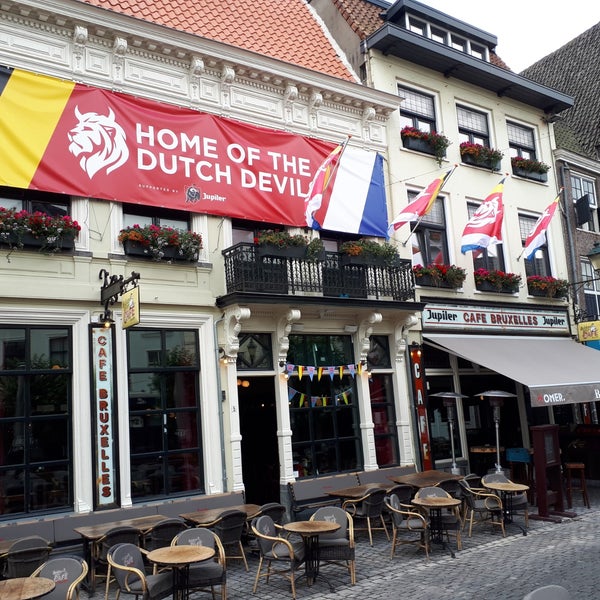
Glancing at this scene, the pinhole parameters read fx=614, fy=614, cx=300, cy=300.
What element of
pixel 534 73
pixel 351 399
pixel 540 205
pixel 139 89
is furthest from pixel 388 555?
pixel 534 73

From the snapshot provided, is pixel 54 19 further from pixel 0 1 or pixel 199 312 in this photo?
pixel 199 312

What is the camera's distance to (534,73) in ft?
87.5

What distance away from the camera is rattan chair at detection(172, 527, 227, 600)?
7523mm

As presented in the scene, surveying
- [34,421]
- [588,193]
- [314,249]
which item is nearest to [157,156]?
[314,249]

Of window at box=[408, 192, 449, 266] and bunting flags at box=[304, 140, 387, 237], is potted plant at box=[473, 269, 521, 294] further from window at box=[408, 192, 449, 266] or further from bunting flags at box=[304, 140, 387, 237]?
bunting flags at box=[304, 140, 387, 237]

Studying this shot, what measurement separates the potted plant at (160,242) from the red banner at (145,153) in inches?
24.4

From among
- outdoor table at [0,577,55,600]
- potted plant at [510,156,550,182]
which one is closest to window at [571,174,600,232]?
potted plant at [510,156,550,182]

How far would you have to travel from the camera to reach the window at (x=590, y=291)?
19.6m

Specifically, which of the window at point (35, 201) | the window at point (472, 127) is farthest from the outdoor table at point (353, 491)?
the window at point (472, 127)

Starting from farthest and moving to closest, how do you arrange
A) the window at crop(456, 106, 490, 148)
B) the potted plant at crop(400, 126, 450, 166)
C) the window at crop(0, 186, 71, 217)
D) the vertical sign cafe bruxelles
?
the window at crop(456, 106, 490, 148) < the potted plant at crop(400, 126, 450, 166) < the window at crop(0, 186, 71, 217) < the vertical sign cafe bruxelles

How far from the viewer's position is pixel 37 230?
10023 millimetres

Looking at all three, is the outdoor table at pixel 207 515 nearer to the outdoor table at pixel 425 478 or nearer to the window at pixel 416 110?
the outdoor table at pixel 425 478

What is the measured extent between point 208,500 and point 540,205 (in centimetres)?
1339

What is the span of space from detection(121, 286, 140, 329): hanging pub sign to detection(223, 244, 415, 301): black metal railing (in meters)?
2.51
